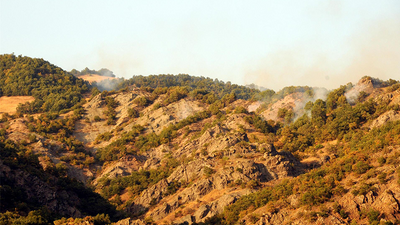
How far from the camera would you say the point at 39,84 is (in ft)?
416

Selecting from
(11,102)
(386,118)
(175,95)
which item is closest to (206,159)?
(386,118)

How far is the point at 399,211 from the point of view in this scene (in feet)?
145

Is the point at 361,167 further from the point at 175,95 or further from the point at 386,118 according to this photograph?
the point at 175,95

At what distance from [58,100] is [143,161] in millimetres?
42269

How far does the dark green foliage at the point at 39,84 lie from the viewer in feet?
368

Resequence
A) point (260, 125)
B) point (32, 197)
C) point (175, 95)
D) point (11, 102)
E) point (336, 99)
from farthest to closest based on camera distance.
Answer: point (11, 102) < point (175, 95) < point (336, 99) < point (260, 125) < point (32, 197)

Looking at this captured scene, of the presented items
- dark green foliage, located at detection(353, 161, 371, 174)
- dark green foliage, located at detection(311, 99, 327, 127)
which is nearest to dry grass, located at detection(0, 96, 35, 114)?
dark green foliage, located at detection(311, 99, 327, 127)

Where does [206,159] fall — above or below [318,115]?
below

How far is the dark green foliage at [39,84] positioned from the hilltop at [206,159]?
199 inches

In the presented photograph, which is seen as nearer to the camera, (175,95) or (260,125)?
(260,125)

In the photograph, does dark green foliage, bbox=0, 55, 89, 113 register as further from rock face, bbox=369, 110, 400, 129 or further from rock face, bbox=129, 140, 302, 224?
rock face, bbox=369, 110, 400, 129

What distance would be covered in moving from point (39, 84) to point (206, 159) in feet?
245

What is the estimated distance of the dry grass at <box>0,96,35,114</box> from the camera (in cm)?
11119

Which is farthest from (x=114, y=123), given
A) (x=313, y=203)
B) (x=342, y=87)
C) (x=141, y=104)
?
(x=313, y=203)
